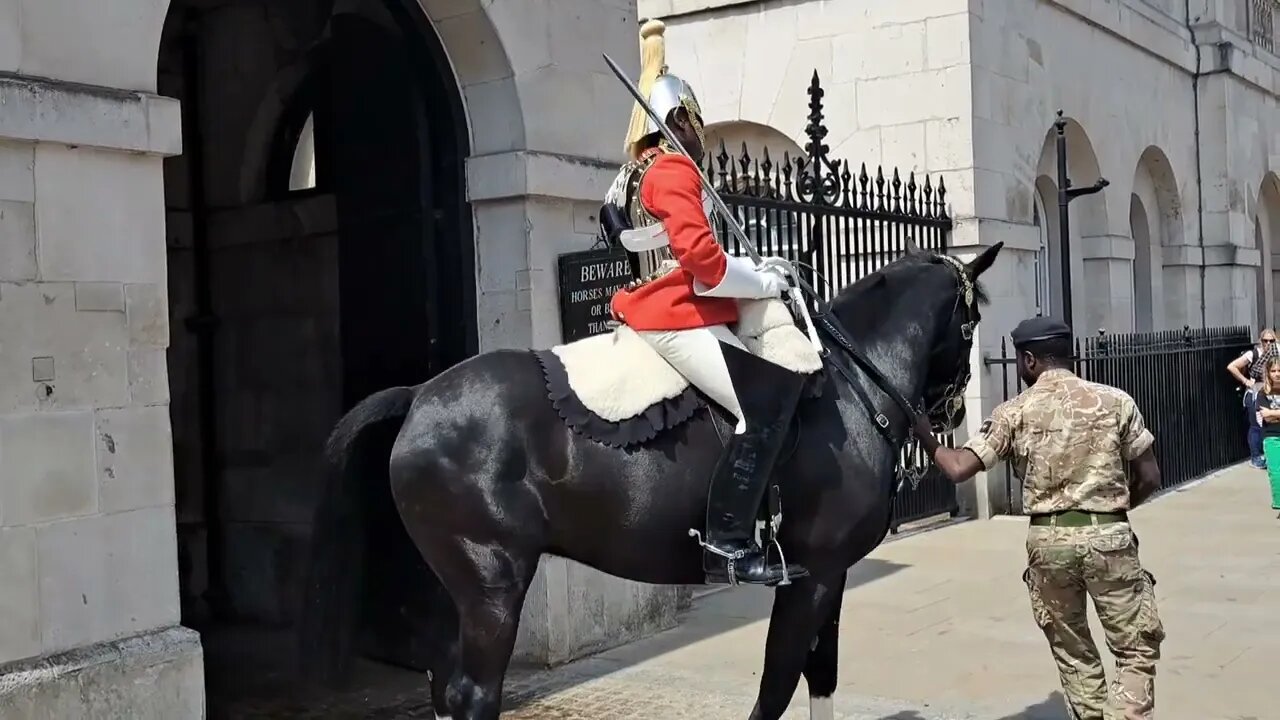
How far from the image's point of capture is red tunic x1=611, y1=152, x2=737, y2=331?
4.34 m

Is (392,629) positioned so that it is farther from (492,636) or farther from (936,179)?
(936,179)

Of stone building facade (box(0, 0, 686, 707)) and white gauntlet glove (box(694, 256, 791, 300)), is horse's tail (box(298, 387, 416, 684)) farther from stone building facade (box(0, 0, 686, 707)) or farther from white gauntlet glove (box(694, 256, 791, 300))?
white gauntlet glove (box(694, 256, 791, 300))

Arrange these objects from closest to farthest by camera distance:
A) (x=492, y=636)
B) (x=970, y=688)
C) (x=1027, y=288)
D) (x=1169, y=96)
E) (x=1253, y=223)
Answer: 1. (x=492, y=636)
2. (x=970, y=688)
3. (x=1027, y=288)
4. (x=1169, y=96)
5. (x=1253, y=223)

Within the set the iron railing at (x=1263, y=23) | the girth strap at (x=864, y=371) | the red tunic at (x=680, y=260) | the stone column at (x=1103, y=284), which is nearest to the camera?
the red tunic at (x=680, y=260)

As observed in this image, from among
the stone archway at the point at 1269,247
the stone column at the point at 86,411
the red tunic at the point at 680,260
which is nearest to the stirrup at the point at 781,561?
the red tunic at the point at 680,260

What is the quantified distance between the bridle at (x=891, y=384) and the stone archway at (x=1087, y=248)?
1032 cm

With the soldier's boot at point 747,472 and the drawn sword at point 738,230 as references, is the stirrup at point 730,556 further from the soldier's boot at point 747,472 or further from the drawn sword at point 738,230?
the drawn sword at point 738,230

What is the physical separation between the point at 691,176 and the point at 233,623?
6.66 m

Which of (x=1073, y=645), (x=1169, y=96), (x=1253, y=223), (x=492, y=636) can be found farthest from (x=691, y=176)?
(x=1253, y=223)

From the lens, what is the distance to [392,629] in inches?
266

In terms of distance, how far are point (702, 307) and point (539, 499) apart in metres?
0.92

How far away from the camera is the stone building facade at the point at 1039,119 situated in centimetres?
1211

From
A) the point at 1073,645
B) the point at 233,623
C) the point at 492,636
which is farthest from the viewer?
the point at 233,623

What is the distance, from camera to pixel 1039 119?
13.3 metres
